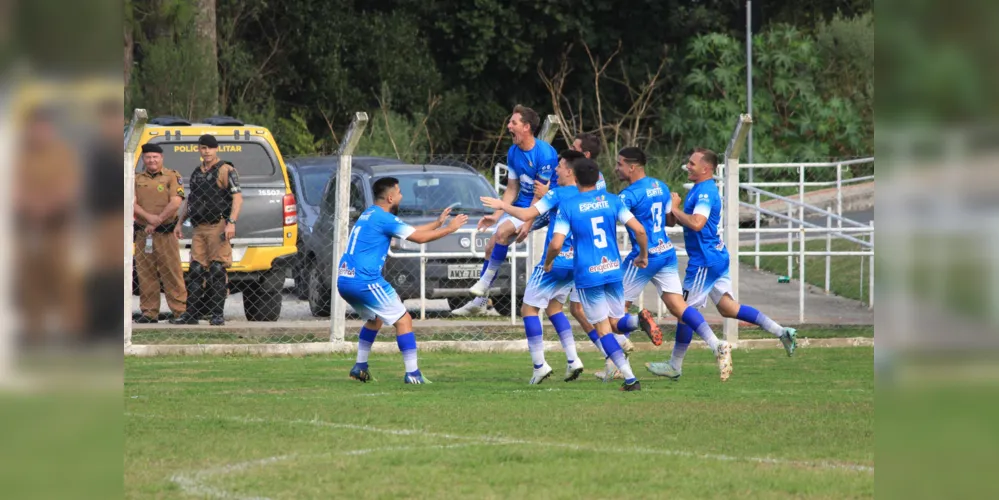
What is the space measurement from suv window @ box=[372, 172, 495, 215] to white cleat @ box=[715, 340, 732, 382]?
6179mm

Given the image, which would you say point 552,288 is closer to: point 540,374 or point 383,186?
point 540,374

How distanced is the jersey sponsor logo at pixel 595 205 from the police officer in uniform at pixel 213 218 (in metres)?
5.50

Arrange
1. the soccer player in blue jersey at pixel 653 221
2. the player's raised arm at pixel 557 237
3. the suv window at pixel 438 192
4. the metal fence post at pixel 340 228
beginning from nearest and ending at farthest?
1. the player's raised arm at pixel 557 237
2. the soccer player in blue jersey at pixel 653 221
3. the metal fence post at pixel 340 228
4. the suv window at pixel 438 192

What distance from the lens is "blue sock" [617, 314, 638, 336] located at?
11894 millimetres

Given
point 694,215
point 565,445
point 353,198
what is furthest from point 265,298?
point 565,445

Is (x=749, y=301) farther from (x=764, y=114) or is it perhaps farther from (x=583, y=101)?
(x=583, y=101)

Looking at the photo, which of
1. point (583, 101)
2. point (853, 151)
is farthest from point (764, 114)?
point (583, 101)

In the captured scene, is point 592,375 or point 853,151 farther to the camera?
point 853,151

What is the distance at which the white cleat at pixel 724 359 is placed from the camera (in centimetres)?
1097

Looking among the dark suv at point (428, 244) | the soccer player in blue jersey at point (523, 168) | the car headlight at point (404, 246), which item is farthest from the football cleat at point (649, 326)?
the car headlight at point (404, 246)

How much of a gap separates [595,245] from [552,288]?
105 centimetres

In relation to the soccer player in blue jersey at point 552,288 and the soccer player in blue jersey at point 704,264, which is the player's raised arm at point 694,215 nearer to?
the soccer player in blue jersey at point 704,264
